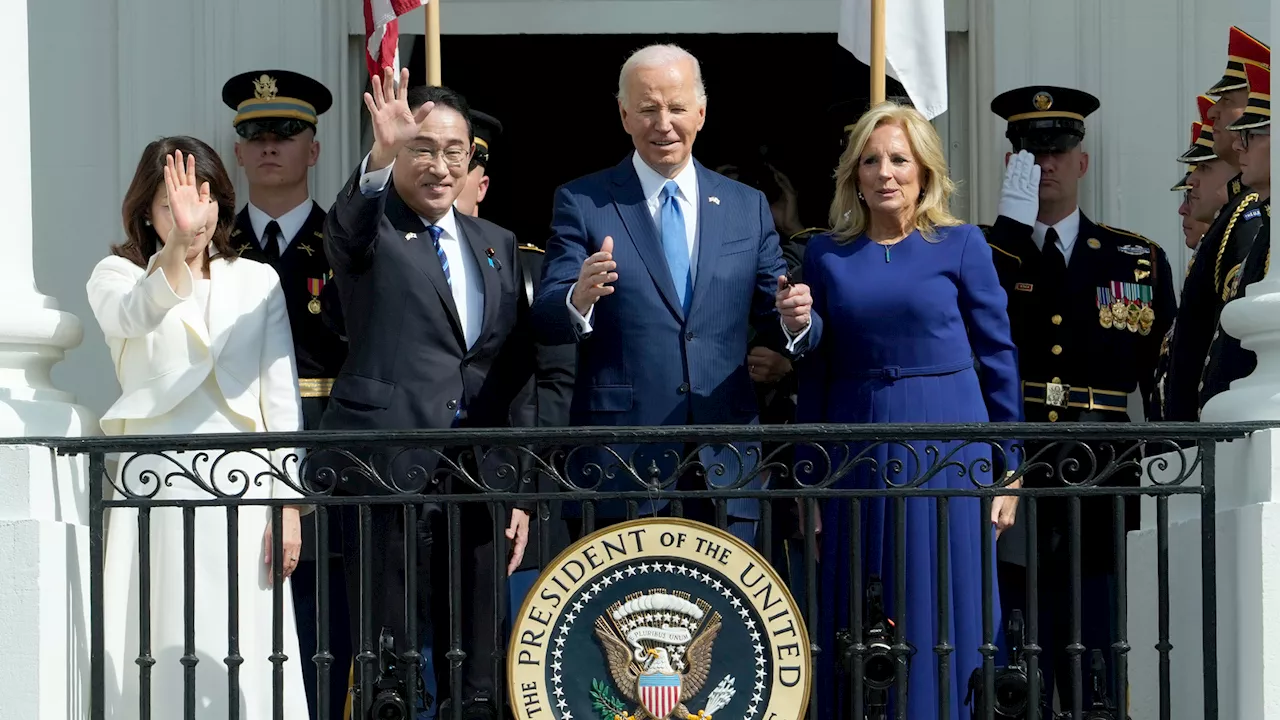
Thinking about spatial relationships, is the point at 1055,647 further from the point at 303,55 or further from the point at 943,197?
the point at 303,55

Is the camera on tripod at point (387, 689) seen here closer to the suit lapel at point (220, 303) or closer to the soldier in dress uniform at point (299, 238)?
the soldier in dress uniform at point (299, 238)

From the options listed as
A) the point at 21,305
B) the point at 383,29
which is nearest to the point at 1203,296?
the point at 383,29

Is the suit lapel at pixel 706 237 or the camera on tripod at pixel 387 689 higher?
the suit lapel at pixel 706 237

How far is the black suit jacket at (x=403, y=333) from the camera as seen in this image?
5.57 meters

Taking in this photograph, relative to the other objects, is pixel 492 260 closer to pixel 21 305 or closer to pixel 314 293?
pixel 314 293

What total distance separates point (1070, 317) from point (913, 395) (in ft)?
4.75

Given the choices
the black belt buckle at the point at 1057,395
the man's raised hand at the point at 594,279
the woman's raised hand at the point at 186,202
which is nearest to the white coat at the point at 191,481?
the woman's raised hand at the point at 186,202

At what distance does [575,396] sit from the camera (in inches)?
225

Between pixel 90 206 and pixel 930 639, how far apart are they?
3625 millimetres

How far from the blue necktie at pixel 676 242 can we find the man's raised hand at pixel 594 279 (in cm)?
32

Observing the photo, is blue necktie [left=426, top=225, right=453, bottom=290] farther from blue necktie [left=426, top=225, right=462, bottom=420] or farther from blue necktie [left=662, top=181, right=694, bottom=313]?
blue necktie [left=662, top=181, right=694, bottom=313]

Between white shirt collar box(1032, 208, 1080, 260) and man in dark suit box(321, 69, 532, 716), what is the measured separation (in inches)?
80.1

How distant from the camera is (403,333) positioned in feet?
18.5

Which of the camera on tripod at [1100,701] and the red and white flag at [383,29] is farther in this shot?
the red and white flag at [383,29]
